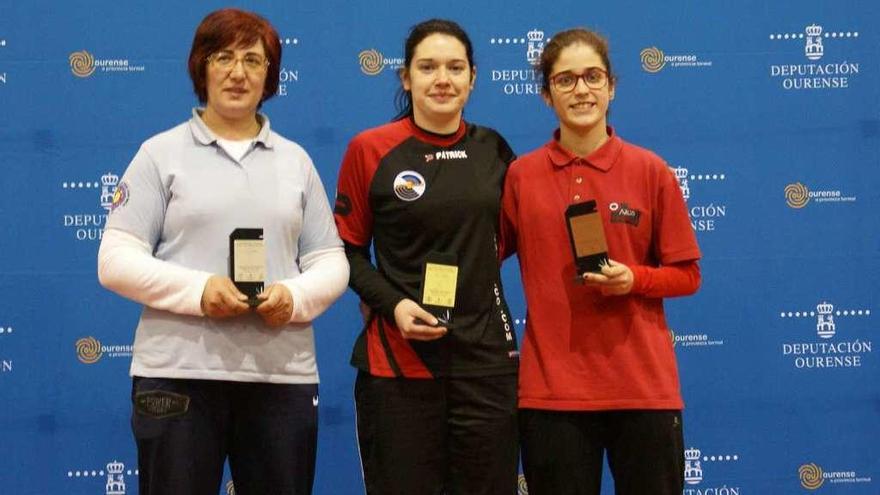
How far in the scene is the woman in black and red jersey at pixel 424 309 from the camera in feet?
6.73

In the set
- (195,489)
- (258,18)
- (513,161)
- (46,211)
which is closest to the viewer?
(195,489)

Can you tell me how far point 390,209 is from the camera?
210 cm

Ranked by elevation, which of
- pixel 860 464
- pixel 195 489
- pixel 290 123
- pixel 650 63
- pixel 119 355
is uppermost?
pixel 650 63

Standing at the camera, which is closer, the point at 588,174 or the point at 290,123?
the point at 588,174

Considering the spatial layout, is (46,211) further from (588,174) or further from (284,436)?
(588,174)

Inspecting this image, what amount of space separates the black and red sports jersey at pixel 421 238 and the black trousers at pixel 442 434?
0.11 feet

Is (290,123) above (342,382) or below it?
above

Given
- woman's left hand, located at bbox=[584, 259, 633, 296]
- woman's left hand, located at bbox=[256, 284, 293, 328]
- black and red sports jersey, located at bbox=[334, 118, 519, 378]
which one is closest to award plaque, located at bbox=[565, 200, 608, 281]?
woman's left hand, located at bbox=[584, 259, 633, 296]

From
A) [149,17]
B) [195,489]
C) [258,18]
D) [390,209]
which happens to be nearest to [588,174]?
[390,209]

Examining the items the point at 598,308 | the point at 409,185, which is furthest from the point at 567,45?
the point at 598,308

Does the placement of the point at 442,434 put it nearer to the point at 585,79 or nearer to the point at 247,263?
the point at 247,263

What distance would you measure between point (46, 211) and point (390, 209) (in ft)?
4.81

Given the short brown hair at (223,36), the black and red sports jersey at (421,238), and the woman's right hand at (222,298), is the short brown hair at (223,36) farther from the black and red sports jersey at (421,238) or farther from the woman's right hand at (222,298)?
the woman's right hand at (222,298)

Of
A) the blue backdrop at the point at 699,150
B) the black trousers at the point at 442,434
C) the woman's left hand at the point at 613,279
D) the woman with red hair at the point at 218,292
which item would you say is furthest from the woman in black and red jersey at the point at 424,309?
the blue backdrop at the point at 699,150
